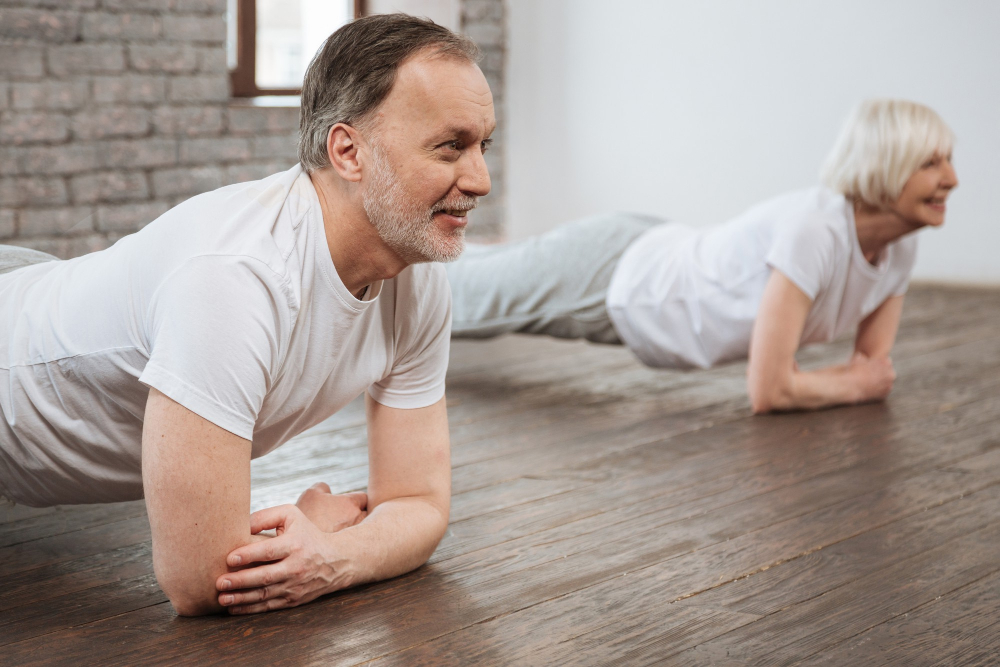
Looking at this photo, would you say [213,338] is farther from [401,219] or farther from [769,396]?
[769,396]

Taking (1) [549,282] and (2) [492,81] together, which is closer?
(1) [549,282]

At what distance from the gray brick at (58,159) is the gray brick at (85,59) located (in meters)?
0.28

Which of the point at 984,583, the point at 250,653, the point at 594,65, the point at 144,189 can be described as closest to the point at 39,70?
the point at 144,189

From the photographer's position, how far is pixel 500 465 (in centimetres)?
205

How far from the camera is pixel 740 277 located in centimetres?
240

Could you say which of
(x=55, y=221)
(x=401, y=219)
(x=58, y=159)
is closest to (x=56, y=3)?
(x=58, y=159)

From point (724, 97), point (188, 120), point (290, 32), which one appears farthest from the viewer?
point (724, 97)

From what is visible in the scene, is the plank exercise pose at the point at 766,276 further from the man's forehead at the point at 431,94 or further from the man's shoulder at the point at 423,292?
the man's forehead at the point at 431,94

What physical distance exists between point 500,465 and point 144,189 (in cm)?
269

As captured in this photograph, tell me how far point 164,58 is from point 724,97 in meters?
2.51

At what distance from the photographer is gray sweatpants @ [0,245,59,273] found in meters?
1.56

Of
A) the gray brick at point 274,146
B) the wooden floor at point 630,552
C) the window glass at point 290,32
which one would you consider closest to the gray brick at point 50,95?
the gray brick at point 274,146

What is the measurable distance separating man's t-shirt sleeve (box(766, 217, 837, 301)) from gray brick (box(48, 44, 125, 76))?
2836 millimetres

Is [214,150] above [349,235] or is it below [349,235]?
below
